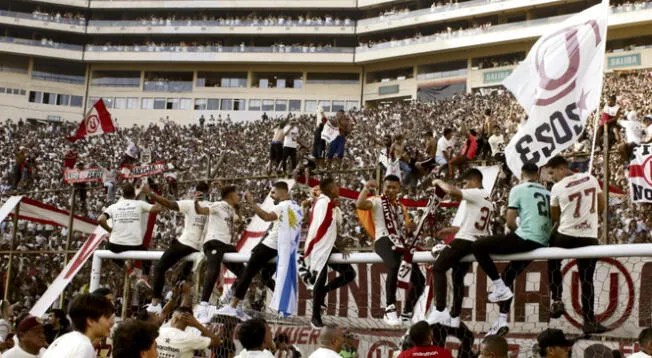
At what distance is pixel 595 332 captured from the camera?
6957 mm

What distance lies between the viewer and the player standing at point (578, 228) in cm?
706

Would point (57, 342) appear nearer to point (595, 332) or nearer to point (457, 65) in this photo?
point (595, 332)

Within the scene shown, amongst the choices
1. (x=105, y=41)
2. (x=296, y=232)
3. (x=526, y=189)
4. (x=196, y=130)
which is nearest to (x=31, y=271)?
(x=296, y=232)

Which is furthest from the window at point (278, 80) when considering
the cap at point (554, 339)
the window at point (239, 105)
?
the cap at point (554, 339)

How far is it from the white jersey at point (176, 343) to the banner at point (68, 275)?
220 inches

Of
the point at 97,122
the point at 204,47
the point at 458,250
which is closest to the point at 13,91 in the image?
the point at 204,47

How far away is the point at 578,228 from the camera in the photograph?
280 inches

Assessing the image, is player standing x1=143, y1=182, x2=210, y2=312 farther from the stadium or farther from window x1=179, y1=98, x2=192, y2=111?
window x1=179, y1=98, x2=192, y2=111

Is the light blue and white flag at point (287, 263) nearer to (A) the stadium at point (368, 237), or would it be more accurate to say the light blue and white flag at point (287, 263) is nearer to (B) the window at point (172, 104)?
(A) the stadium at point (368, 237)

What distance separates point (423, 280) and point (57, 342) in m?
4.46

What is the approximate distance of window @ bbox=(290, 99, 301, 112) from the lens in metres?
60.8

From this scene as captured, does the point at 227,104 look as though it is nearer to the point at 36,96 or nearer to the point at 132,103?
the point at 132,103

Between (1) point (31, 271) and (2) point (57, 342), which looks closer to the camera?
(2) point (57, 342)

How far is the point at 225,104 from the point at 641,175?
177 ft
